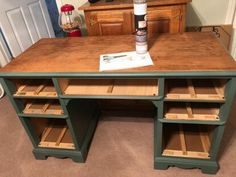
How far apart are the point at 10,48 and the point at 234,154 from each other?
216 cm

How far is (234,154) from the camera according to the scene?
4.58 feet

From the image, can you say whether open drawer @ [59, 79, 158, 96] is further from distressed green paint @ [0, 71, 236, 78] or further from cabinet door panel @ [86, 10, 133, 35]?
cabinet door panel @ [86, 10, 133, 35]

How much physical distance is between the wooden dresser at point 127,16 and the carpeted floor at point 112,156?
77 centimetres

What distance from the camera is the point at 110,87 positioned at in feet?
3.78

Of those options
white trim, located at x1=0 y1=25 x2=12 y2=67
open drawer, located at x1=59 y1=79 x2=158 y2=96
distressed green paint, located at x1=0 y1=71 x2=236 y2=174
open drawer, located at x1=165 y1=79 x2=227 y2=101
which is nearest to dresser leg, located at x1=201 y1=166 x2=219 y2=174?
distressed green paint, located at x1=0 y1=71 x2=236 y2=174

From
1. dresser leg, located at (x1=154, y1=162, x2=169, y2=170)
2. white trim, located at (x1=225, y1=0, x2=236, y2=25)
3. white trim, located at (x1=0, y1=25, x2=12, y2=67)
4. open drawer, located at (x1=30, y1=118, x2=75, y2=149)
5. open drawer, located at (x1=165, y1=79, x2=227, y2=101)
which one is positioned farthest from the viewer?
white trim, located at (x1=0, y1=25, x2=12, y2=67)

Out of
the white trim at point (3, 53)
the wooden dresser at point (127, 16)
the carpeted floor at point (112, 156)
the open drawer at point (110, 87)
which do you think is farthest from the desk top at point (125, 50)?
the white trim at point (3, 53)

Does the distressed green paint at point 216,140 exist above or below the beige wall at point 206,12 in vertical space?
below

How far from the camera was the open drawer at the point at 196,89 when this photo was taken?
1.03 metres

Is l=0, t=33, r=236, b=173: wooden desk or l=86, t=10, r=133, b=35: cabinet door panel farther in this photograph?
l=86, t=10, r=133, b=35: cabinet door panel

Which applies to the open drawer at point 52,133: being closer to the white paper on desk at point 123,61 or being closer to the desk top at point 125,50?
the desk top at point 125,50

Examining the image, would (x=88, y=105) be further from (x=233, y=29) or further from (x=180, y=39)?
(x=233, y=29)

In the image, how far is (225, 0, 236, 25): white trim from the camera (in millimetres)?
1885

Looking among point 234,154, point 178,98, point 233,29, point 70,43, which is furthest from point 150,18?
point 234,154
